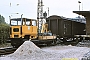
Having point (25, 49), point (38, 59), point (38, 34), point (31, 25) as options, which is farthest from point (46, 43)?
point (38, 59)

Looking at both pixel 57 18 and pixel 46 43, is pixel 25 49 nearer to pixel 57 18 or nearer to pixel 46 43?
pixel 46 43

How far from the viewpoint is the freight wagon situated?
95.3 ft

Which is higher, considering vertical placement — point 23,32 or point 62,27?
point 62,27

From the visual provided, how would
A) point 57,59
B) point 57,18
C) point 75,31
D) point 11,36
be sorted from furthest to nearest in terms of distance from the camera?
point 75,31 → point 57,18 → point 11,36 → point 57,59

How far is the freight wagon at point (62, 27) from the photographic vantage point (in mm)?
29062

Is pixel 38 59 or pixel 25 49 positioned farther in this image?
pixel 25 49

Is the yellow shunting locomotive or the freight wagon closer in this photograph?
the yellow shunting locomotive

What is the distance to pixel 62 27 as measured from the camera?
95.2ft

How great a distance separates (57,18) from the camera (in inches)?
1146

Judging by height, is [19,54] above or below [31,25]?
below

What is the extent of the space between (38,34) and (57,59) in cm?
1116

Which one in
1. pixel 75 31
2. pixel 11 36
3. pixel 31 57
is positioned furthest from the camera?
pixel 75 31

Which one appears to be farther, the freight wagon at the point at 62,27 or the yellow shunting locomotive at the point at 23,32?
the freight wagon at the point at 62,27

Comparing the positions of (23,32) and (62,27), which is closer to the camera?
(23,32)
